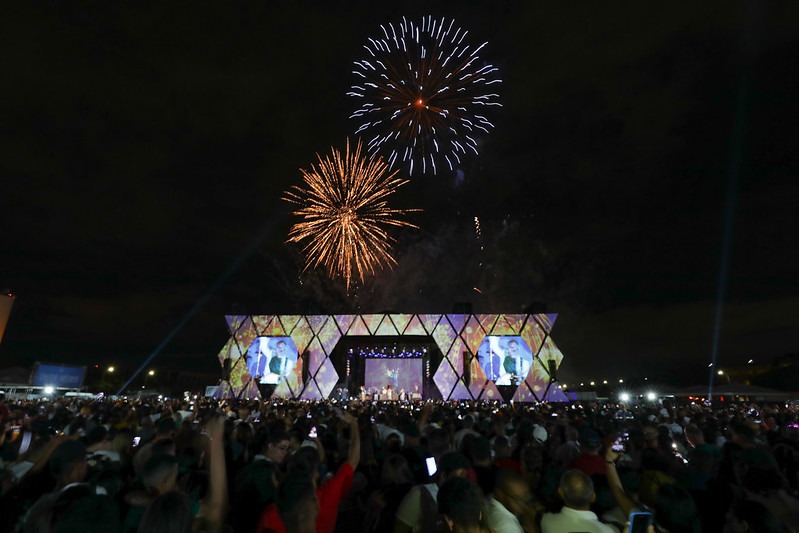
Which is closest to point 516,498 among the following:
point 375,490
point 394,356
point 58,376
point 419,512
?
point 419,512

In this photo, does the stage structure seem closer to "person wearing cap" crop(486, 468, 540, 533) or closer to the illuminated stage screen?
the illuminated stage screen

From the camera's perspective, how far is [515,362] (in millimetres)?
39875

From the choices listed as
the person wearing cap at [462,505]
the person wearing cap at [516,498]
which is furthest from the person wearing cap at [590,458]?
the person wearing cap at [462,505]

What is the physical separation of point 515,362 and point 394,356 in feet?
37.7

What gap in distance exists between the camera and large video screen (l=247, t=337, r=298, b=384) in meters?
41.9

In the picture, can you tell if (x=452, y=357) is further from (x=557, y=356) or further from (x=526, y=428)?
(x=526, y=428)

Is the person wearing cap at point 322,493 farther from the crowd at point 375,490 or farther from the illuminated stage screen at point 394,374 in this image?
the illuminated stage screen at point 394,374

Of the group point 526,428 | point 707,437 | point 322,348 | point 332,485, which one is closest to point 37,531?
point 332,485

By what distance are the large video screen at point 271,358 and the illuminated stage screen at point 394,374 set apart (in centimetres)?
753

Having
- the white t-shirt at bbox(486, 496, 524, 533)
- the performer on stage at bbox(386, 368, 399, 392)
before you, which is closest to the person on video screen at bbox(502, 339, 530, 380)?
the performer on stage at bbox(386, 368, 399, 392)

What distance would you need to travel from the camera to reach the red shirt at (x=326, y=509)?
3369 millimetres

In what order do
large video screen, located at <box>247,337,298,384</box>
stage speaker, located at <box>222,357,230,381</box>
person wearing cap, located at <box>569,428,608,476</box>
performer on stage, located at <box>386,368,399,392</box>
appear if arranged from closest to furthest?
person wearing cap, located at <box>569,428,608,476</box> → performer on stage, located at <box>386,368,399,392</box> → large video screen, located at <box>247,337,298,384</box> → stage speaker, located at <box>222,357,230,381</box>

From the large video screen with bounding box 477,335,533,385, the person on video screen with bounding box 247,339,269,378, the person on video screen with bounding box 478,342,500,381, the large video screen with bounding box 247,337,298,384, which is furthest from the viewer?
the person on video screen with bounding box 247,339,269,378

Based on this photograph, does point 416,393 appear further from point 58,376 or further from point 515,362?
point 58,376
